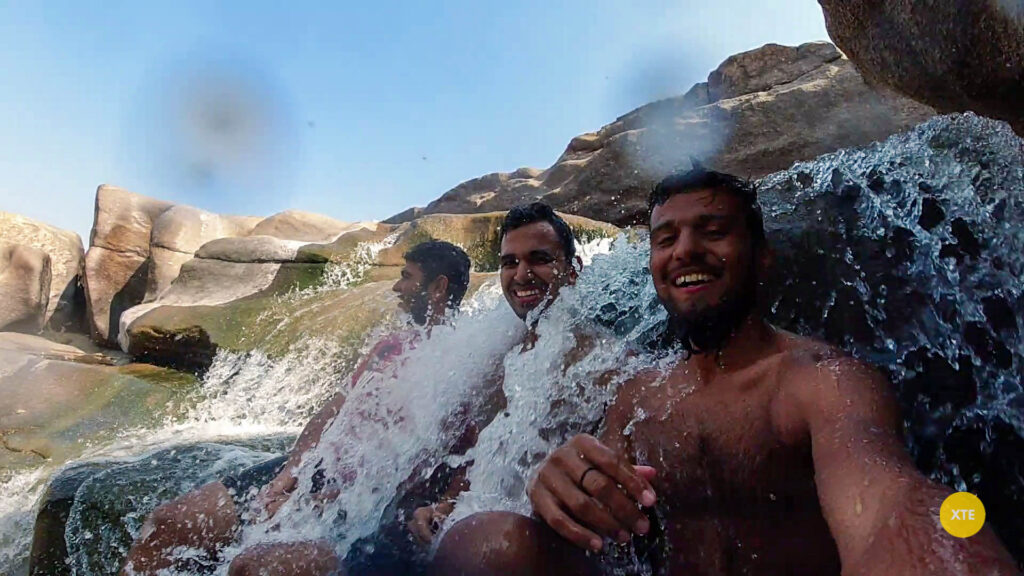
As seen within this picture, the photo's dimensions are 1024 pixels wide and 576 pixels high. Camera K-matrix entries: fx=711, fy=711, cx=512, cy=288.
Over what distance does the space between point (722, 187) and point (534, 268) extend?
1168 mm

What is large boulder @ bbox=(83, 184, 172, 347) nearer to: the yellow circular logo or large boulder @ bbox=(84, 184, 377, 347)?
large boulder @ bbox=(84, 184, 377, 347)

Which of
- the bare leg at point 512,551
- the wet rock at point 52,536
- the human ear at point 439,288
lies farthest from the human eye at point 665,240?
the wet rock at point 52,536

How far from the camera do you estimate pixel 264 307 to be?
7.39 m

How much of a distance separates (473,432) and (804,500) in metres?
1.60

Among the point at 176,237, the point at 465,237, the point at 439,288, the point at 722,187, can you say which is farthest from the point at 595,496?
the point at 176,237

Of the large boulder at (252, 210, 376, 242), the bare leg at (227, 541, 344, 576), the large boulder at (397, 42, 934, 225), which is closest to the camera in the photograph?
the bare leg at (227, 541, 344, 576)

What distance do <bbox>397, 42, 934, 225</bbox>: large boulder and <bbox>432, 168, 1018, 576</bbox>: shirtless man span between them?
800cm

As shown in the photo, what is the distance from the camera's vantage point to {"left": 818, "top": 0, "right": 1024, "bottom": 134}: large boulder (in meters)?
3.07

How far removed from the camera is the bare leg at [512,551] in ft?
5.02

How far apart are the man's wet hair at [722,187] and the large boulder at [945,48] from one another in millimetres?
1800

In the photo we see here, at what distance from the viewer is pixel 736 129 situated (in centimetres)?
1214

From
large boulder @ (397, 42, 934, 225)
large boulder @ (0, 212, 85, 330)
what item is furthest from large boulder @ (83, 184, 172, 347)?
large boulder @ (397, 42, 934, 225)

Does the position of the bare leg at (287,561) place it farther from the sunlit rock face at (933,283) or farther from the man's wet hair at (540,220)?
the sunlit rock face at (933,283)

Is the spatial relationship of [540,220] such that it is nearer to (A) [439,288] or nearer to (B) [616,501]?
(A) [439,288]
